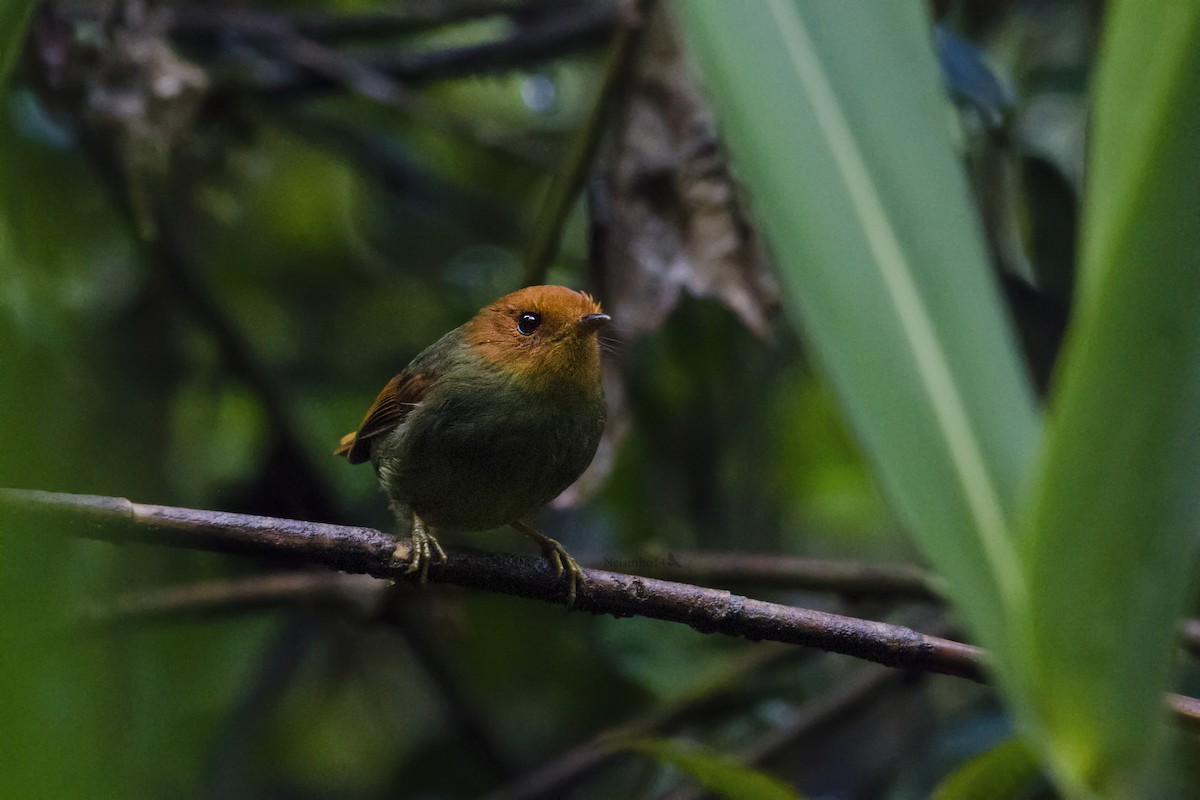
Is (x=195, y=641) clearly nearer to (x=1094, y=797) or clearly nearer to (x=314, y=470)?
(x=314, y=470)

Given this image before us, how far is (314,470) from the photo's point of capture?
13.8ft

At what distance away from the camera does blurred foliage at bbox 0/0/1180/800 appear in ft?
13.1

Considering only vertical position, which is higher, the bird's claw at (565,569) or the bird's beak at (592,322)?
the bird's beak at (592,322)

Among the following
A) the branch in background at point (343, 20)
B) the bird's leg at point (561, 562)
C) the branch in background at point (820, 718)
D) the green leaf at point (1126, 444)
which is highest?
the branch in background at point (343, 20)

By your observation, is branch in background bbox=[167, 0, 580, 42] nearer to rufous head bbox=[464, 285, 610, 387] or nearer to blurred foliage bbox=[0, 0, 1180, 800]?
blurred foliage bbox=[0, 0, 1180, 800]

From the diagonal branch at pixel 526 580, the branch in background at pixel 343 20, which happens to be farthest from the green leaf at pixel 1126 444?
the branch in background at pixel 343 20

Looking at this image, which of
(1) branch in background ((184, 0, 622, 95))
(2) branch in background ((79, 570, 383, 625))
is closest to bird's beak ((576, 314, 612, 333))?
(2) branch in background ((79, 570, 383, 625))

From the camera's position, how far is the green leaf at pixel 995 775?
1.62 metres

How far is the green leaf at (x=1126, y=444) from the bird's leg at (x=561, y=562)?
4.09ft

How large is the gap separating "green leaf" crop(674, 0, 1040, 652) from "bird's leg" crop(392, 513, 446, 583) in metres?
1.10

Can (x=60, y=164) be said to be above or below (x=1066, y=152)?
above

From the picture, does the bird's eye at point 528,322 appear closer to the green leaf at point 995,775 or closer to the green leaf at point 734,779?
the green leaf at point 734,779

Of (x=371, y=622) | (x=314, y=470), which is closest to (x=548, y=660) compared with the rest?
(x=371, y=622)

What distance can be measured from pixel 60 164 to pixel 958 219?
13.7 ft
